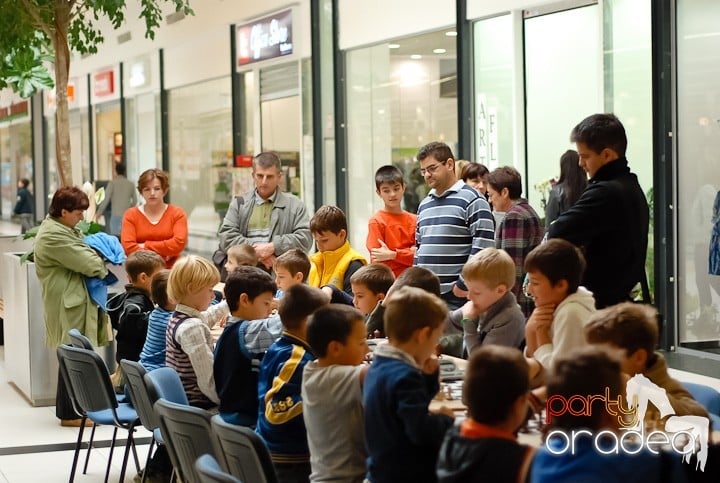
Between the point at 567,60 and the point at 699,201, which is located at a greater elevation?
the point at 567,60

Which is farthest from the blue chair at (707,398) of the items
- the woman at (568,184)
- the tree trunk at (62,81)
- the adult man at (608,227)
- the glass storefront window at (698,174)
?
the tree trunk at (62,81)

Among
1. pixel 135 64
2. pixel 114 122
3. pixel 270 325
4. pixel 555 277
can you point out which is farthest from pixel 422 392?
pixel 114 122

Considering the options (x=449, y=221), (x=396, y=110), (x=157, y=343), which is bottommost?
(x=157, y=343)

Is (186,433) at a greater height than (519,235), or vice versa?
(519,235)

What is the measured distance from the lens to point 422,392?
11.6ft

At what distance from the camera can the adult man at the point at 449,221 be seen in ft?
22.5

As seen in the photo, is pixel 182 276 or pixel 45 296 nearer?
pixel 182 276

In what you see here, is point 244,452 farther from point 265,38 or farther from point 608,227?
point 265,38

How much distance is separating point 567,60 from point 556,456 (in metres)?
7.44

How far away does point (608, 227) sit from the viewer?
4797 mm

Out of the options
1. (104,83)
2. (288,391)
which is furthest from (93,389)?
(104,83)

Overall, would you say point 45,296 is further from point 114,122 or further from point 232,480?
point 114,122

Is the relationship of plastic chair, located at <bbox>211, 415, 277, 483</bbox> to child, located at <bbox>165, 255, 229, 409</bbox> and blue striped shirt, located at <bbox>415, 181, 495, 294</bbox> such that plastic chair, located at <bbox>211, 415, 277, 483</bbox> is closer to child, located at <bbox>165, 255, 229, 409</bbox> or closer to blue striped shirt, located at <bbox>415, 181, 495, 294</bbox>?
child, located at <bbox>165, 255, 229, 409</bbox>

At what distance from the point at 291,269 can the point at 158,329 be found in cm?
90
